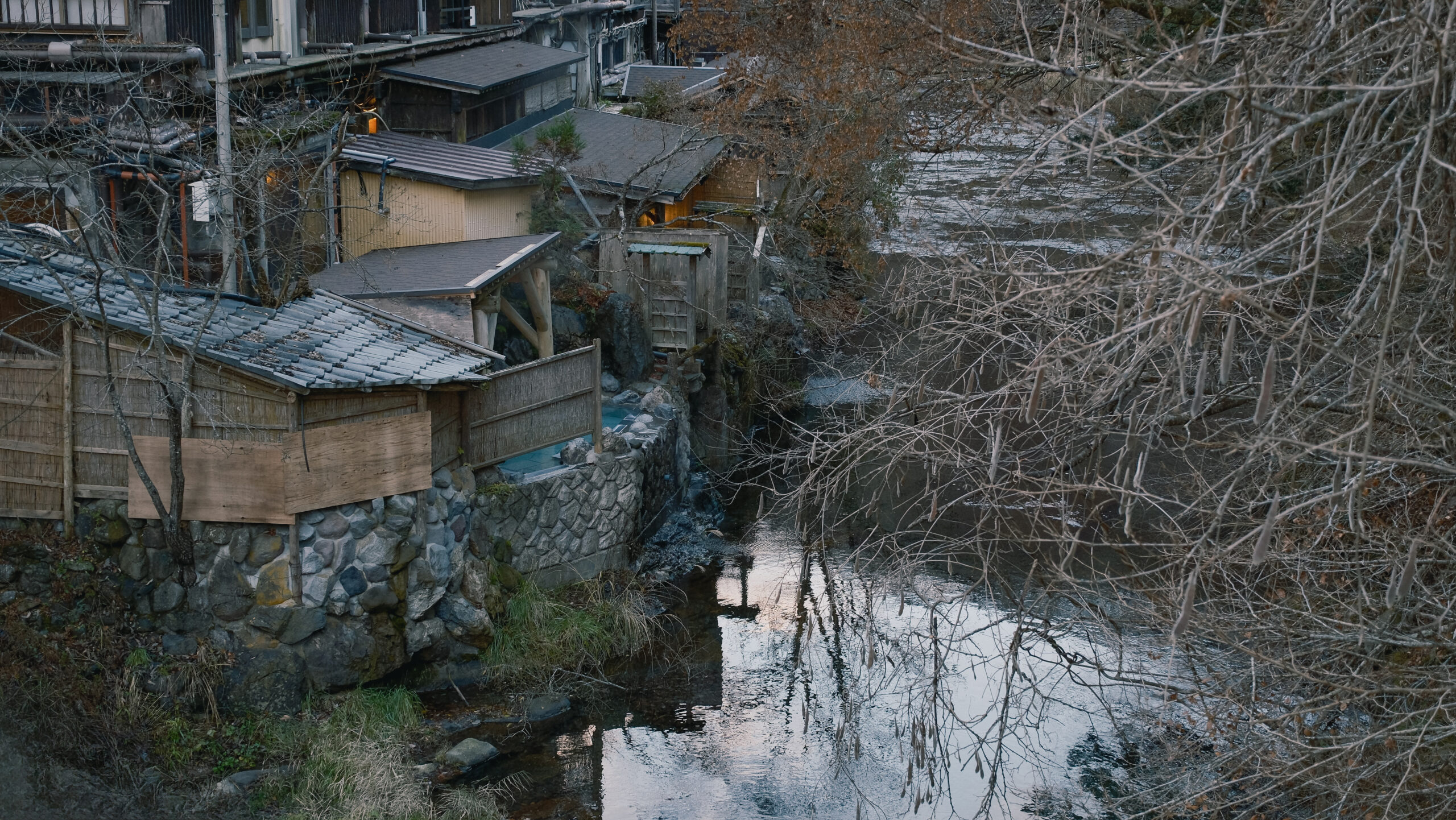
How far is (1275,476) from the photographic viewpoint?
26.7 feet

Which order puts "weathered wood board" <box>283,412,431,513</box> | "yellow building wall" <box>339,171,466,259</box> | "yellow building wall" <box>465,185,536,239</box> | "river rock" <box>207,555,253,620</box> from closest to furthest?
"weathered wood board" <box>283,412,431,513</box>
"river rock" <box>207,555,253,620</box>
"yellow building wall" <box>339,171,466,259</box>
"yellow building wall" <box>465,185,536,239</box>

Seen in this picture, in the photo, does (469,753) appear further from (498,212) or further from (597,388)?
(498,212)

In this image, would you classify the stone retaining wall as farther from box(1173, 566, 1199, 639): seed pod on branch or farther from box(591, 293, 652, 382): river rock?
box(1173, 566, 1199, 639): seed pod on branch

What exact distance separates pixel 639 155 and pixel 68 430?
16.8m

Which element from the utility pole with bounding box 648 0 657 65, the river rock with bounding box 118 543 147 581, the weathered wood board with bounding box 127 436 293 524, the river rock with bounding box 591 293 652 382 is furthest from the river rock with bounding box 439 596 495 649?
the utility pole with bounding box 648 0 657 65

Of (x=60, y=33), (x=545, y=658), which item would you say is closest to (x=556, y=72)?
(x=60, y=33)

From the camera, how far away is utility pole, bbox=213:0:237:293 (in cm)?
1216

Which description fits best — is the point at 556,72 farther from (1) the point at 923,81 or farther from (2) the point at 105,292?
(2) the point at 105,292

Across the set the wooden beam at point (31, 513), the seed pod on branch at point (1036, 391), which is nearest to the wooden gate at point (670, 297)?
the wooden beam at point (31, 513)

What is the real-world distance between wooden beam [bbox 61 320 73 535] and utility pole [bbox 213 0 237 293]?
4.96 ft

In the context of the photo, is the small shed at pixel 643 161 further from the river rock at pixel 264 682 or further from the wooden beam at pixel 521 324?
the river rock at pixel 264 682

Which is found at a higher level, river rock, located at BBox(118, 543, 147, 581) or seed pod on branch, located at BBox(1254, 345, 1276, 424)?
seed pod on branch, located at BBox(1254, 345, 1276, 424)

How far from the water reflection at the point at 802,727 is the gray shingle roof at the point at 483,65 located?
1274 centimetres

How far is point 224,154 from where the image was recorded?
1255 centimetres
